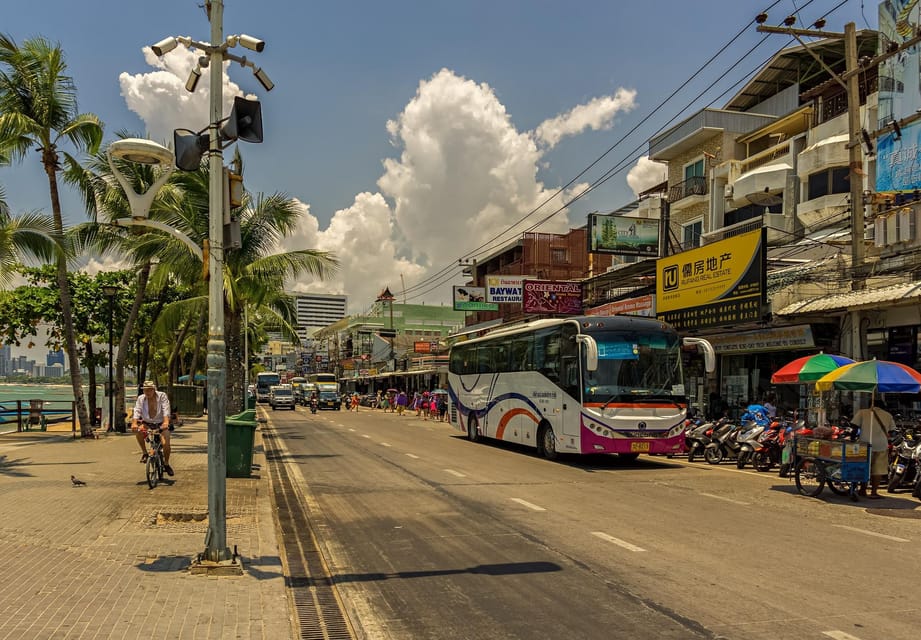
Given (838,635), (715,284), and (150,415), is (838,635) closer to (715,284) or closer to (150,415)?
(150,415)

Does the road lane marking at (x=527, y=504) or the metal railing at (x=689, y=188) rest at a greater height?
the metal railing at (x=689, y=188)

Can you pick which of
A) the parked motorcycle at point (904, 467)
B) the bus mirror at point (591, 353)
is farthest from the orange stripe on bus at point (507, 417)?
the parked motorcycle at point (904, 467)

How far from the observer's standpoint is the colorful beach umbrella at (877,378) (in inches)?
480

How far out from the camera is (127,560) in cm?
753

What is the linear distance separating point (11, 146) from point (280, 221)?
7.15m

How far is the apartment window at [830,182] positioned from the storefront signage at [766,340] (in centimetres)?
606

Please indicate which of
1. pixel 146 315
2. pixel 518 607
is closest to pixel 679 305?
pixel 518 607

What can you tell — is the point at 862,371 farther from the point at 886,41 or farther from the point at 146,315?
the point at 146,315

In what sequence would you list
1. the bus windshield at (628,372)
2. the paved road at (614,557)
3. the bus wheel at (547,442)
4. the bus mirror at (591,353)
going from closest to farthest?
the paved road at (614,557) < the bus mirror at (591,353) < the bus windshield at (628,372) < the bus wheel at (547,442)

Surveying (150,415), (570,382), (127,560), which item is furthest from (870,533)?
(150,415)

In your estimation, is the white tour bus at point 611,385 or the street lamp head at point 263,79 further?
the white tour bus at point 611,385

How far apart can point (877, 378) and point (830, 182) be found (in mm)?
15340

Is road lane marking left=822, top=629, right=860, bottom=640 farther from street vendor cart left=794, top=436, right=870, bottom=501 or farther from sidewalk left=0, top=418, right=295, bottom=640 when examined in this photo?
street vendor cart left=794, top=436, right=870, bottom=501

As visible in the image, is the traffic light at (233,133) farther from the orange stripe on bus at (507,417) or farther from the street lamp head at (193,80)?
the orange stripe on bus at (507,417)
